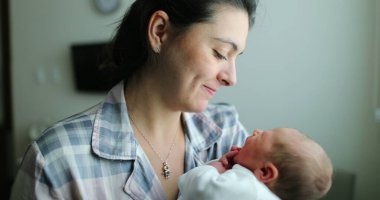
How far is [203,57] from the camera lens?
3.05ft

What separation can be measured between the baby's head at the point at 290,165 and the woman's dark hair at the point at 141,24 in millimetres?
390

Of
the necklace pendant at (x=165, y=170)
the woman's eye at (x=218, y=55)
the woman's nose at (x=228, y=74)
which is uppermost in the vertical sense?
the woman's eye at (x=218, y=55)

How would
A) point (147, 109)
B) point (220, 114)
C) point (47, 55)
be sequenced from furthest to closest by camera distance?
point (47, 55) < point (220, 114) < point (147, 109)

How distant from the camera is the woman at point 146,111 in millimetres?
893

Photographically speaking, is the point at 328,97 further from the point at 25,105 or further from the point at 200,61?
the point at 25,105

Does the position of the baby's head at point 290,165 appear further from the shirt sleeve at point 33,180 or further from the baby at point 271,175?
the shirt sleeve at point 33,180

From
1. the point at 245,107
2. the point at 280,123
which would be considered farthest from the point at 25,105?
the point at 280,123

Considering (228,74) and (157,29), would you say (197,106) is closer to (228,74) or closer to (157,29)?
(228,74)

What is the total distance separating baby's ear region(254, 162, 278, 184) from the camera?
34.9 inches

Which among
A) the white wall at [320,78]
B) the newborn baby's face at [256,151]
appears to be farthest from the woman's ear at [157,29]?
the white wall at [320,78]

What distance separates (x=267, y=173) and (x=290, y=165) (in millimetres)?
64

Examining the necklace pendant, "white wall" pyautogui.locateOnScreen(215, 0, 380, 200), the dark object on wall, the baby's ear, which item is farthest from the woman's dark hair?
the dark object on wall

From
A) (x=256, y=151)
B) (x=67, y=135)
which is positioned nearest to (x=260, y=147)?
(x=256, y=151)

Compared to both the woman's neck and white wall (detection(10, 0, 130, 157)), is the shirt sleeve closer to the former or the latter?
the woman's neck
